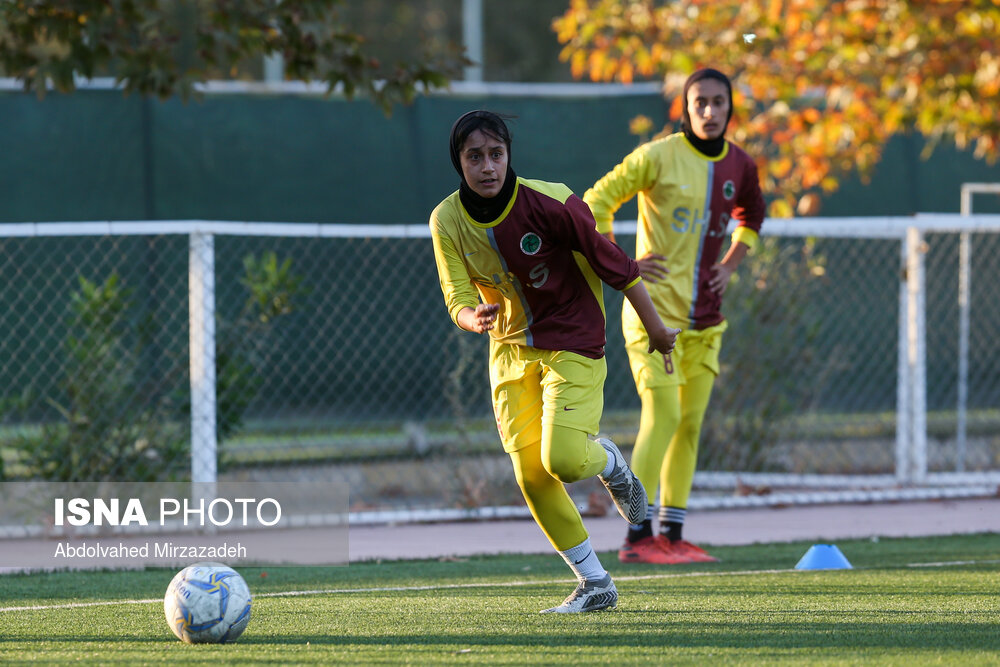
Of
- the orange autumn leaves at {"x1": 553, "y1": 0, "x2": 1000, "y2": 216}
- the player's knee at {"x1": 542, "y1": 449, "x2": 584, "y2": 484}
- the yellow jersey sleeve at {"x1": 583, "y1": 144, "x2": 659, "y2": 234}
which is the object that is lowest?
the player's knee at {"x1": 542, "y1": 449, "x2": 584, "y2": 484}

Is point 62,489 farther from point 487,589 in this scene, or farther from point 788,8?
point 788,8

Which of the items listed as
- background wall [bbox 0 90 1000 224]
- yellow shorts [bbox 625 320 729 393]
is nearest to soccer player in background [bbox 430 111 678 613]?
yellow shorts [bbox 625 320 729 393]

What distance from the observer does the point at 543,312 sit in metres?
4.76

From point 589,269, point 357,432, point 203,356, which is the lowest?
point 357,432

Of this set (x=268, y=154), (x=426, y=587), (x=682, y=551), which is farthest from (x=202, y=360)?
(x=268, y=154)

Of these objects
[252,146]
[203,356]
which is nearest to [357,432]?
[252,146]

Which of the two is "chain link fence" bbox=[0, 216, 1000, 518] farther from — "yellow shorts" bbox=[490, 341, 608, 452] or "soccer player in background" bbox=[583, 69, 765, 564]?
"yellow shorts" bbox=[490, 341, 608, 452]

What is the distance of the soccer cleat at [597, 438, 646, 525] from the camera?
4.90m

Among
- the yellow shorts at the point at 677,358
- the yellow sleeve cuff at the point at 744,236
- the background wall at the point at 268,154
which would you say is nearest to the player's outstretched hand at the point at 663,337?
the yellow shorts at the point at 677,358

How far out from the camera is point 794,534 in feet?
24.6

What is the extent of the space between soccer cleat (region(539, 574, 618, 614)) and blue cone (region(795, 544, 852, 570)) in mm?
1497

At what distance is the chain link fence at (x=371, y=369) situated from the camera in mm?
7738

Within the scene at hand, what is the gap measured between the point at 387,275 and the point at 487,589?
569cm

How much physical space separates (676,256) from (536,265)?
1602 mm
